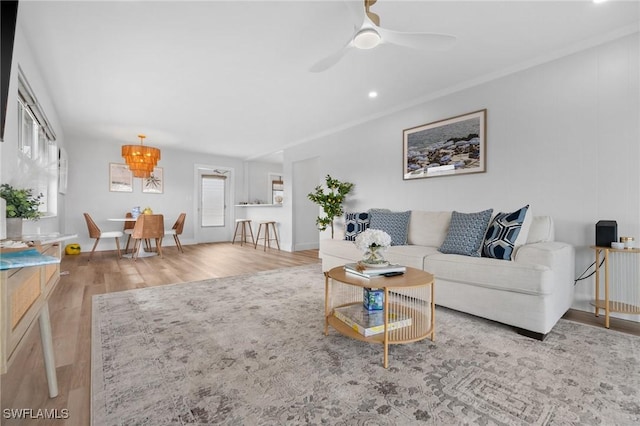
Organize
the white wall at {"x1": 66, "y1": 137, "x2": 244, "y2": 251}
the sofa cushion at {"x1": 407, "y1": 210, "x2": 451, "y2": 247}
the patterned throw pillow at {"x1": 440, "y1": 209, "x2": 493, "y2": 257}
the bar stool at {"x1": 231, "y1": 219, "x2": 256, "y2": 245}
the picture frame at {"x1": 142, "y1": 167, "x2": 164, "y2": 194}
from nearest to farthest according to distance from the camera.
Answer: the patterned throw pillow at {"x1": 440, "y1": 209, "x2": 493, "y2": 257} < the sofa cushion at {"x1": 407, "y1": 210, "x2": 451, "y2": 247} < the white wall at {"x1": 66, "y1": 137, "x2": 244, "y2": 251} < the picture frame at {"x1": 142, "y1": 167, "x2": 164, "y2": 194} < the bar stool at {"x1": 231, "y1": 219, "x2": 256, "y2": 245}

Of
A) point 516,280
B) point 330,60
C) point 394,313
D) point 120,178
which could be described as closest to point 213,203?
point 120,178

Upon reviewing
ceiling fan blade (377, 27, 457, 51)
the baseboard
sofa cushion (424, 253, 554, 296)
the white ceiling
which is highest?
the white ceiling

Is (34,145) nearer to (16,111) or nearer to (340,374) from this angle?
(16,111)

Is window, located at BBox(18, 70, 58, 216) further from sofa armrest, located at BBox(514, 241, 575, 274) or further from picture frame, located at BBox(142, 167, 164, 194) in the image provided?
sofa armrest, located at BBox(514, 241, 575, 274)

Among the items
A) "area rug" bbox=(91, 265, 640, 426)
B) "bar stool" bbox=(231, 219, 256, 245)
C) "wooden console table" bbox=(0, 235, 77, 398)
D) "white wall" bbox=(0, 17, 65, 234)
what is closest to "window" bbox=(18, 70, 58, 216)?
"white wall" bbox=(0, 17, 65, 234)

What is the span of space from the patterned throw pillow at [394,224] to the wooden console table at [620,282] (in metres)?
1.70

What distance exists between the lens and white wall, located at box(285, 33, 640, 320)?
2.44m

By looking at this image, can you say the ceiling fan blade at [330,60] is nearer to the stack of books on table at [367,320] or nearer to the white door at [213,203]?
the stack of books on table at [367,320]

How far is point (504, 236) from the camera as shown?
249 cm

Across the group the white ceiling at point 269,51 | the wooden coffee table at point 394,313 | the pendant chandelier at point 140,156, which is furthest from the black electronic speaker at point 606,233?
the pendant chandelier at point 140,156

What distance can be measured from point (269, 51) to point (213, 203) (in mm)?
5868

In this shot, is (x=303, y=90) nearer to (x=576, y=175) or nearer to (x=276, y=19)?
(x=276, y=19)

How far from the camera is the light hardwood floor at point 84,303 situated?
54.7 inches

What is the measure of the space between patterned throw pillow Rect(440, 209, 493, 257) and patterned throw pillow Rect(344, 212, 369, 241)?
123 centimetres
